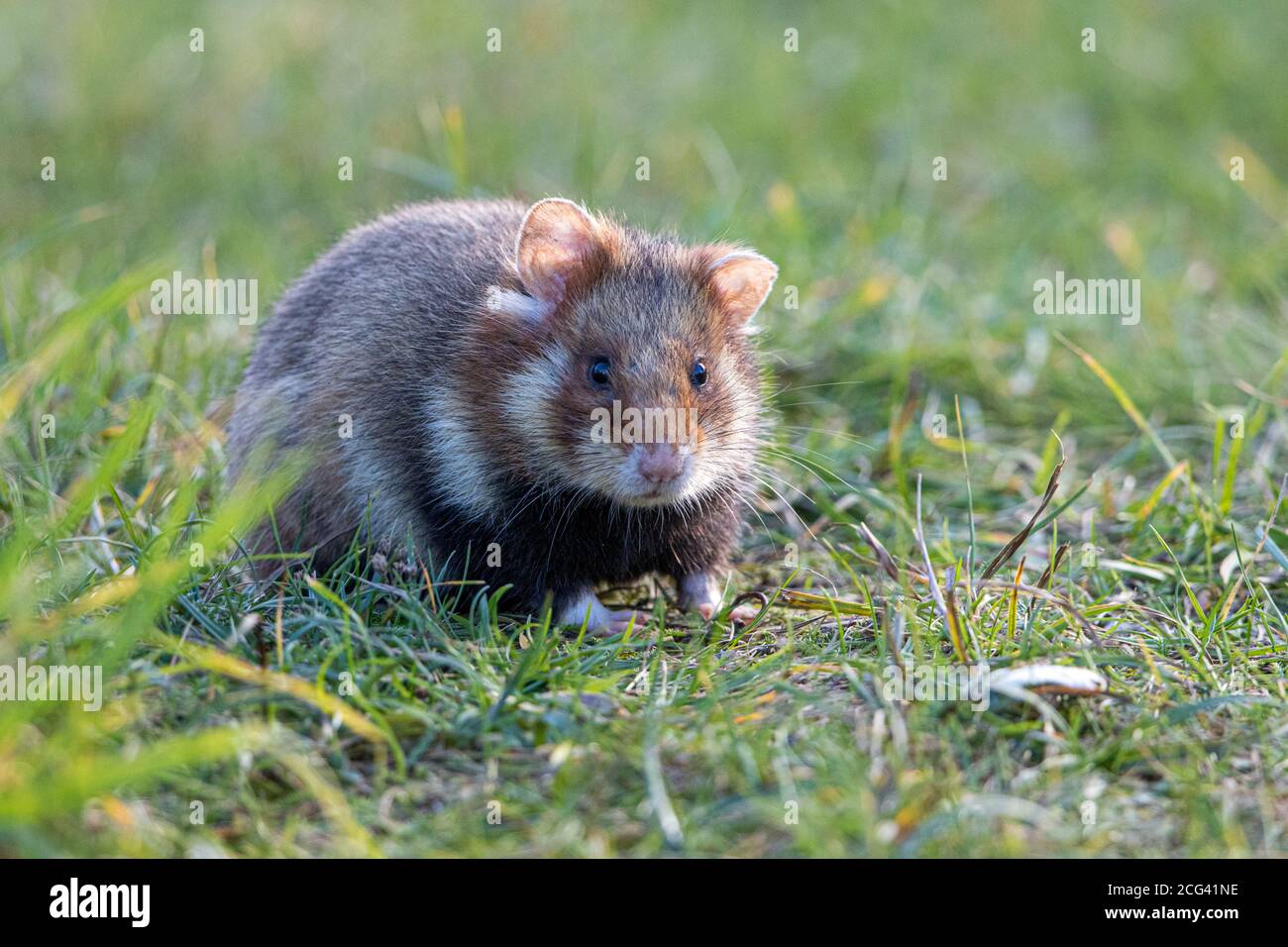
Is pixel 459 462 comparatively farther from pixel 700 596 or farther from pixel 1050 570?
pixel 1050 570

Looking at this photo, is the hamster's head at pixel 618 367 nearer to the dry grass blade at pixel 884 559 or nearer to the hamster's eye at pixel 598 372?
the hamster's eye at pixel 598 372

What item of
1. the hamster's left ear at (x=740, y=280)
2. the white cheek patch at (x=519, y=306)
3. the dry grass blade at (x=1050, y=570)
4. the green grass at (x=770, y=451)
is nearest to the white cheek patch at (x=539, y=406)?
the white cheek patch at (x=519, y=306)

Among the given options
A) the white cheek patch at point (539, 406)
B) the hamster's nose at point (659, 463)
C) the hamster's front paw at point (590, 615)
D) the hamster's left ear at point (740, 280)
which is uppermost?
the hamster's left ear at point (740, 280)

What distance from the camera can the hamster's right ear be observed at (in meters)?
4.81

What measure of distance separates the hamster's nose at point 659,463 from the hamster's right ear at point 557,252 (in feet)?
2.29

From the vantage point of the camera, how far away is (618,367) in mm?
4703

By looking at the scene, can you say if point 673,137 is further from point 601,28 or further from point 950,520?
point 950,520

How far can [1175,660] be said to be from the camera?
4.50 metres

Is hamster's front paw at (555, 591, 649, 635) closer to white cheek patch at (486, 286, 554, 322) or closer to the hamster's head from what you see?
the hamster's head

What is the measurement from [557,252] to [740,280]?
2.41 ft

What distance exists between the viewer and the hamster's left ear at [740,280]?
507 centimetres

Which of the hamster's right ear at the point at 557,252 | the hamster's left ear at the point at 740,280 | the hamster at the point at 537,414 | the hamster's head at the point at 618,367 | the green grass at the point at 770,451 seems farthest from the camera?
the hamster's left ear at the point at 740,280

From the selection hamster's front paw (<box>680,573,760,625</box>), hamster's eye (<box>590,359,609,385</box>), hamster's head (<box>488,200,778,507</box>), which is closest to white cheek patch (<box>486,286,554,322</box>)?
hamster's head (<box>488,200,778,507</box>)

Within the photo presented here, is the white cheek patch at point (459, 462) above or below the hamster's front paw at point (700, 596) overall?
above
